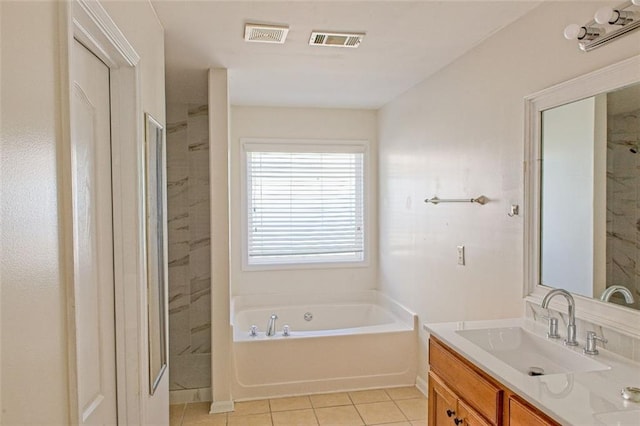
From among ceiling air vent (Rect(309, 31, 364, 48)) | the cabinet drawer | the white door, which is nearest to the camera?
the white door

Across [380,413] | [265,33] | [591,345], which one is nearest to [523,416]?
[591,345]

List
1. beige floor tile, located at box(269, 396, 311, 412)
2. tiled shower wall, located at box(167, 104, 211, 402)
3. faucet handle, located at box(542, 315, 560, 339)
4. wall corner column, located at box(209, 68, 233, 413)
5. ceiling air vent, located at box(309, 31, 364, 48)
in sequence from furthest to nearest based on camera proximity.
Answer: tiled shower wall, located at box(167, 104, 211, 402) < beige floor tile, located at box(269, 396, 311, 412) < wall corner column, located at box(209, 68, 233, 413) < ceiling air vent, located at box(309, 31, 364, 48) < faucet handle, located at box(542, 315, 560, 339)

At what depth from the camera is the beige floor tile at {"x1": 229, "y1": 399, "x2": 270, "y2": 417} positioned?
3229 millimetres

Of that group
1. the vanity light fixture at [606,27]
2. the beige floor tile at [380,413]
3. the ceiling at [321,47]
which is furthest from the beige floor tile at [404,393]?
the vanity light fixture at [606,27]

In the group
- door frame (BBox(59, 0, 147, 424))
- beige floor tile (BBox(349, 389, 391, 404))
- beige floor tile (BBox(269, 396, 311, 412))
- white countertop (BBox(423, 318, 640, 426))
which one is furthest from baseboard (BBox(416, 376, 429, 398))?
door frame (BBox(59, 0, 147, 424))

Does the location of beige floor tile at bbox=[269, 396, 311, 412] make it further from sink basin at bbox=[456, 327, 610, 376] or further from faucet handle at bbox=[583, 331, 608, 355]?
faucet handle at bbox=[583, 331, 608, 355]

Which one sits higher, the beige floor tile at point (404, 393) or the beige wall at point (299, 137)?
the beige wall at point (299, 137)

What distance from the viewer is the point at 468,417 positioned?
1806mm

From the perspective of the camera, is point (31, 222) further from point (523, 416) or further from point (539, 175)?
point (539, 175)

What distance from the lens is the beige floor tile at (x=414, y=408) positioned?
3.15 meters

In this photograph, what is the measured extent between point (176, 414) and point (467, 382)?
2.39 m

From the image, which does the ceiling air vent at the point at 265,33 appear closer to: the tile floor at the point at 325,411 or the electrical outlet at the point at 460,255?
the electrical outlet at the point at 460,255

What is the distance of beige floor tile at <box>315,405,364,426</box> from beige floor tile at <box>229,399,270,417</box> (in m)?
0.40

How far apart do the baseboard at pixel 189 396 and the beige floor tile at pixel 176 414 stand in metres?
0.07
